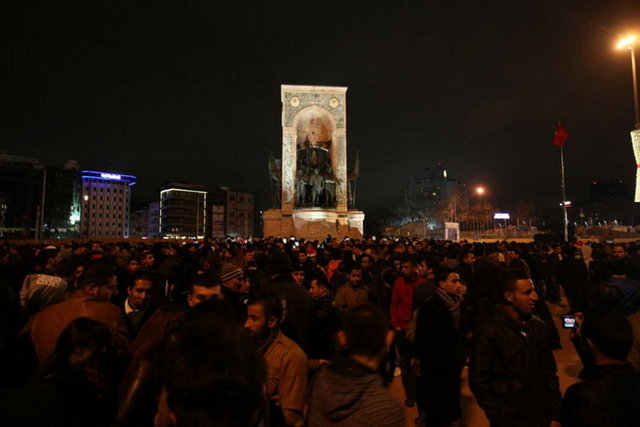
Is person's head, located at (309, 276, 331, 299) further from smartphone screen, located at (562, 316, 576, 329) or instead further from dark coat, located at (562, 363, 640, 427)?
dark coat, located at (562, 363, 640, 427)

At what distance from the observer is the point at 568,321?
337cm

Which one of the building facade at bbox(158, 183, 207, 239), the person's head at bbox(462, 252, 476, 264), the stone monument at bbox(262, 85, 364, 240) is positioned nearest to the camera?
the person's head at bbox(462, 252, 476, 264)

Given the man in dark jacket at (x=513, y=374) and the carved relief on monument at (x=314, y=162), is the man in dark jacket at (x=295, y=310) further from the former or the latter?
the carved relief on monument at (x=314, y=162)

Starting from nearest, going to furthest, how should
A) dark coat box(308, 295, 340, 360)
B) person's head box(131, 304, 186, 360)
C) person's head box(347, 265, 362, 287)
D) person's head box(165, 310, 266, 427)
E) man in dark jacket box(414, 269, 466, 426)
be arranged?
person's head box(165, 310, 266, 427)
person's head box(131, 304, 186, 360)
man in dark jacket box(414, 269, 466, 426)
dark coat box(308, 295, 340, 360)
person's head box(347, 265, 362, 287)

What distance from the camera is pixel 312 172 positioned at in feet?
95.6

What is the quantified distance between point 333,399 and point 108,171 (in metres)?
104

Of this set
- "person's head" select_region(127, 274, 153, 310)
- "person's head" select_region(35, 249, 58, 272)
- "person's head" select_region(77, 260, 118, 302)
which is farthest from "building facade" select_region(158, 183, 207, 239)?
"person's head" select_region(77, 260, 118, 302)

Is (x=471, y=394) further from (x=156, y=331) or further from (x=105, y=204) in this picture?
(x=105, y=204)

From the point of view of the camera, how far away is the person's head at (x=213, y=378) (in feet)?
4.09

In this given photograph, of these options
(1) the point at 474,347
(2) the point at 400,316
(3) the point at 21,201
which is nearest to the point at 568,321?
(1) the point at 474,347

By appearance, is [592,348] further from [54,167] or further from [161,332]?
[54,167]

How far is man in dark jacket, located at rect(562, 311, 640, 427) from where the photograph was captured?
189 cm

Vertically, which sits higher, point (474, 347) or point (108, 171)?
point (108, 171)

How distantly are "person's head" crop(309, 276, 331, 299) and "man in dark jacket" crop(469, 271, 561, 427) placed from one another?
90.6 inches
